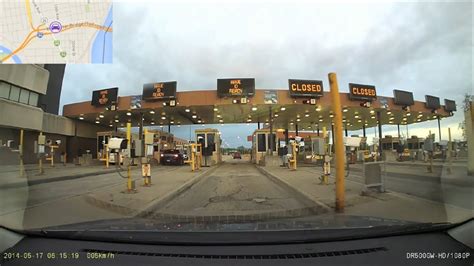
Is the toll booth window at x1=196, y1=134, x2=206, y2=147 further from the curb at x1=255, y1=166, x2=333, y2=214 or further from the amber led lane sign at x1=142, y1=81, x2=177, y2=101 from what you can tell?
the curb at x1=255, y1=166, x2=333, y2=214

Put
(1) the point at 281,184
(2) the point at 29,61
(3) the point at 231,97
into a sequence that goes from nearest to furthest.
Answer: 1. (2) the point at 29,61
2. (1) the point at 281,184
3. (3) the point at 231,97

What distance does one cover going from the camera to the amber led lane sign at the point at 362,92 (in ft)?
38.9

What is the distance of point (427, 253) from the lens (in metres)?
3.27

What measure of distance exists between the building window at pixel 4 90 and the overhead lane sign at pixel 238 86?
1227 centimetres

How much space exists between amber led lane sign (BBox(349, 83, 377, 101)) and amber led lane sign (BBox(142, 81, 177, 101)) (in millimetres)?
7845

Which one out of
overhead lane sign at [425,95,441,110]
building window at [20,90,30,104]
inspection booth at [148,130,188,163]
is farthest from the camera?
inspection booth at [148,130,188,163]

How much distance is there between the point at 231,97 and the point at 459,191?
42.4ft

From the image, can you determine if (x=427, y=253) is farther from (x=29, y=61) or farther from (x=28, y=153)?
(x=28, y=153)

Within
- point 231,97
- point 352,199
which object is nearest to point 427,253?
point 352,199

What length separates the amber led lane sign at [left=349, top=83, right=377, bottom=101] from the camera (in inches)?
466

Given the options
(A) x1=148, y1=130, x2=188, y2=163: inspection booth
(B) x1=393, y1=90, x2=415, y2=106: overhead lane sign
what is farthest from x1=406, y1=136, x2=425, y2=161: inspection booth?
(B) x1=393, y1=90, x2=415, y2=106: overhead lane sign

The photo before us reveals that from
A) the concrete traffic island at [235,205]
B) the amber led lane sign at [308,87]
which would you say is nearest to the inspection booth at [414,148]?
the amber led lane sign at [308,87]

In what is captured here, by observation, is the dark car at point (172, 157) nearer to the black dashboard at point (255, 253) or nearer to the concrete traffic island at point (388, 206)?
the concrete traffic island at point (388, 206)

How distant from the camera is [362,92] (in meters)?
12.2
